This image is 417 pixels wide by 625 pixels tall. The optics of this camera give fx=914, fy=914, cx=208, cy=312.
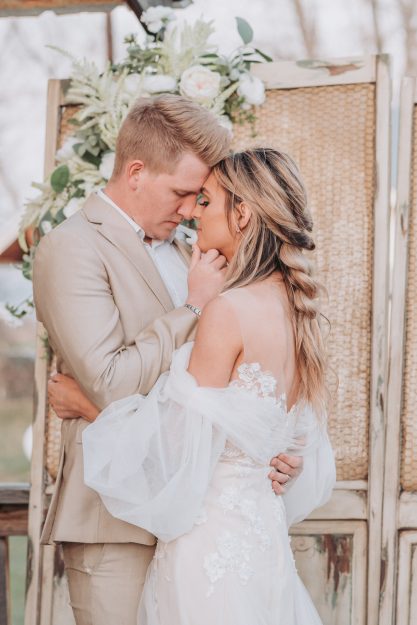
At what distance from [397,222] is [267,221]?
3.54ft

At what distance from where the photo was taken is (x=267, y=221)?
88.6 inches

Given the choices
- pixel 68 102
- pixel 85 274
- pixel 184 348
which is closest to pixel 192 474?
pixel 184 348

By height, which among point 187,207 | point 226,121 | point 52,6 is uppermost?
point 52,6

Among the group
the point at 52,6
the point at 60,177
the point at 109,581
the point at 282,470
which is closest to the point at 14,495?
the point at 60,177

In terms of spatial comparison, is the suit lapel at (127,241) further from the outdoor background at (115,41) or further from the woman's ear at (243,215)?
the outdoor background at (115,41)

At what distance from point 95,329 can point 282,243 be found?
0.51 m

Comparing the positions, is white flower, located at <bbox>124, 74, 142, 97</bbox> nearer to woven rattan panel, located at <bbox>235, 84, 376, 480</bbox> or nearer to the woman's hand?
woven rattan panel, located at <bbox>235, 84, 376, 480</bbox>

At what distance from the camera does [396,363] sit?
3.17 metres

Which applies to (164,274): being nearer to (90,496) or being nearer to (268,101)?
(90,496)

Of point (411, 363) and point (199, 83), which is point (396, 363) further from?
point (199, 83)

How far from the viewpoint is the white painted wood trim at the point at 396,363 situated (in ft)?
10.4

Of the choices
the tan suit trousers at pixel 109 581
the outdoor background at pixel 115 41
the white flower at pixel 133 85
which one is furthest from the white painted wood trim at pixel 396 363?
the outdoor background at pixel 115 41

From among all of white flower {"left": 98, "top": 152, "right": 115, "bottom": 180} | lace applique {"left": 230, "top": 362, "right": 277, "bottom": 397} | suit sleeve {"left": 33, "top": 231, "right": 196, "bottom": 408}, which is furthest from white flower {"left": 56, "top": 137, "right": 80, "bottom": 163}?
lace applique {"left": 230, "top": 362, "right": 277, "bottom": 397}

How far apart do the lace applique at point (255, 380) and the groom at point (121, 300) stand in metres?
0.21
